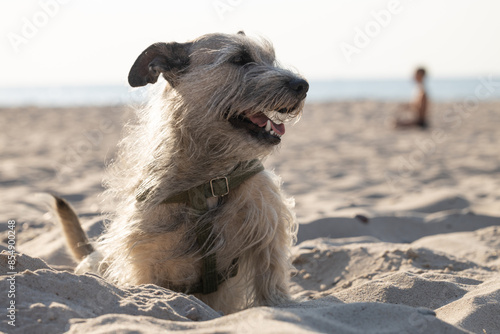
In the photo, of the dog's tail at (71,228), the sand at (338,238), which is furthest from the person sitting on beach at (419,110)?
the dog's tail at (71,228)

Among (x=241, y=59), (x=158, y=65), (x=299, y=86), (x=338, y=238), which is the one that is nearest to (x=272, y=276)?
(x=299, y=86)

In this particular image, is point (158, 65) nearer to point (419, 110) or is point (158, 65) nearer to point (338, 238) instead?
point (338, 238)

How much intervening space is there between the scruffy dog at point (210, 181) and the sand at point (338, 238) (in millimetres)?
429

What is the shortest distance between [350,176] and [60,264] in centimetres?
529

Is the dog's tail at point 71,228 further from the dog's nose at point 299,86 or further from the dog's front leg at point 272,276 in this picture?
the dog's nose at point 299,86

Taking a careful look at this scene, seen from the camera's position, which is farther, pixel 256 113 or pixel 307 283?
pixel 307 283

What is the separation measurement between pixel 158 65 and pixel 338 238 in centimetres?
284

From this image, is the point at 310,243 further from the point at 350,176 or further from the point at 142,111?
the point at 350,176

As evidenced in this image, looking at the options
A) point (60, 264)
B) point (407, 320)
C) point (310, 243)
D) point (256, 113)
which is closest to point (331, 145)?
point (310, 243)

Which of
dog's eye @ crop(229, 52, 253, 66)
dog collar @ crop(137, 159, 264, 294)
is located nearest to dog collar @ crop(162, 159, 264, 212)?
dog collar @ crop(137, 159, 264, 294)

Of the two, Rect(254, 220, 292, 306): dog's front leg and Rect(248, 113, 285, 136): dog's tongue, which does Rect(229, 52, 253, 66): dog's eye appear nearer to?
Rect(248, 113, 285, 136): dog's tongue

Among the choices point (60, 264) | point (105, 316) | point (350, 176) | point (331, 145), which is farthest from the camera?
point (331, 145)

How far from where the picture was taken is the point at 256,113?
3.30 metres

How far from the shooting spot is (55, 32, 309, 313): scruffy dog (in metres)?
3.19
